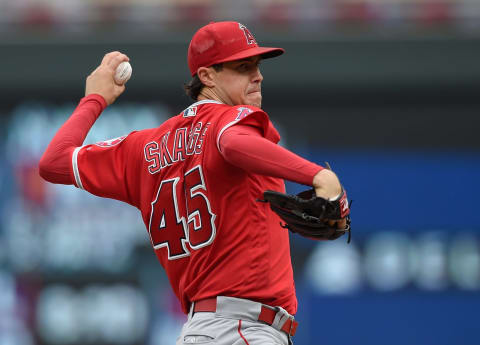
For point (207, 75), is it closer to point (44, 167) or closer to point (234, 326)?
point (44, 167)

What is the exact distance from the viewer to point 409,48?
838 cm

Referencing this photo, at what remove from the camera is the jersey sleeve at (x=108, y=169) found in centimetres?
314

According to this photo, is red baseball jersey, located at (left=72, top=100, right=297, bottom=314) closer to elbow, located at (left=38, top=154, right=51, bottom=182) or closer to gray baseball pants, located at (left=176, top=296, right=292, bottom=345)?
gray baseball pants, located at (left=176, top=296, right=292, bottom=345)

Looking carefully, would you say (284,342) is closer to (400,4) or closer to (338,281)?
(338,281)

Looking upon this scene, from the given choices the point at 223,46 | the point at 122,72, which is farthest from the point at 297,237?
the point at 223,46

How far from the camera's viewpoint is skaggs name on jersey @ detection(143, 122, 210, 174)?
114 inches

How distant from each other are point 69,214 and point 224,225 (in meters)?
6.14

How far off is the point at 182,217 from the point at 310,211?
468mm

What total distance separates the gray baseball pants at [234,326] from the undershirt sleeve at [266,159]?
0.46 metres

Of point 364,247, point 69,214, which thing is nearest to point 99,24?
point 69,214

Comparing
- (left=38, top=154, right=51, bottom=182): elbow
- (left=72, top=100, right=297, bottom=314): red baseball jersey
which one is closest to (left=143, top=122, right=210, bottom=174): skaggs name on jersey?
(left=72, top=100, right=297, bottom=314): red baseball jersey

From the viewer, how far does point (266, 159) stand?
2.57m

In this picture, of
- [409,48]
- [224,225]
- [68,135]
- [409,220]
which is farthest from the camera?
[409,220]

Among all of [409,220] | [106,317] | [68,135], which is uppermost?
[68,135]
